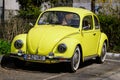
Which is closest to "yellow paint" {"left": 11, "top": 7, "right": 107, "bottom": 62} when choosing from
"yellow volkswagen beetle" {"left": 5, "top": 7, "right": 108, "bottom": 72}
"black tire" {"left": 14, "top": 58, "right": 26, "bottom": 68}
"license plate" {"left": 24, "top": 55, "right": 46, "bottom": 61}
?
"yellow volkswagen beetle" {"left": 5, "top": 7, "right": 108, "bottom": 72}

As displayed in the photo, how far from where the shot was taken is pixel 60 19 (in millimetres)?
12312

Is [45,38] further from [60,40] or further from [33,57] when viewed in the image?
[33,57]

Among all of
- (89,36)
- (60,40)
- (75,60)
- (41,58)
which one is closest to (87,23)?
(89,36)

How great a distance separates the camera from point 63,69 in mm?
11836

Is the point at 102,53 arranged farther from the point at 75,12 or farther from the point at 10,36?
the point at 10,36

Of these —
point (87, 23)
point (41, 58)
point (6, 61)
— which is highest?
point (87, 23)

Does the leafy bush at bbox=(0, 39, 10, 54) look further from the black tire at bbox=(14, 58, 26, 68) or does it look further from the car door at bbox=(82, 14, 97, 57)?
the car door at bbox=(82, 14, 97, 57)

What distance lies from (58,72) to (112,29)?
5624mm

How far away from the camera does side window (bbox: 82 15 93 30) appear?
12.4 metres

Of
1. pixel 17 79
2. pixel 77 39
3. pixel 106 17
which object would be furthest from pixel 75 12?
pixel 106 17

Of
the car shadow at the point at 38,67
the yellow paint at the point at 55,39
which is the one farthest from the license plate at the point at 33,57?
the car shadow at the point at 38,67

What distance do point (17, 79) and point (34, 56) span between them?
113cm

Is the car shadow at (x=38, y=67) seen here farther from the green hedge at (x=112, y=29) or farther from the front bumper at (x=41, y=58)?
the green hedge at (x=112, y=29)

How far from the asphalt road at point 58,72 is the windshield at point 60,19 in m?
1.24
